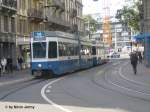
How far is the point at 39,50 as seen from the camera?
3700cm

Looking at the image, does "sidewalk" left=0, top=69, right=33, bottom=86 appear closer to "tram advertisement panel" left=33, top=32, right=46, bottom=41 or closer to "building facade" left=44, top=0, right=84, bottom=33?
"tram advertisement panel" left=33, top=32, right=46, bottom=41

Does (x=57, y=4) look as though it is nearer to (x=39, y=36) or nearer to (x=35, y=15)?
(x=35, y=15)

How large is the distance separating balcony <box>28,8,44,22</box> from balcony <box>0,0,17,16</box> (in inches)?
271

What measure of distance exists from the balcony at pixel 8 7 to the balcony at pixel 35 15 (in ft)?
22.6

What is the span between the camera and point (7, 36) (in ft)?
190

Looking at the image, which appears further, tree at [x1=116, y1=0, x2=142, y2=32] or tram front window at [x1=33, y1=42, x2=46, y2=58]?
tree at [x1=116, y1=0, x2=142, y2=32]

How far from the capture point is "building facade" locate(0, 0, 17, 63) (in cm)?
5663

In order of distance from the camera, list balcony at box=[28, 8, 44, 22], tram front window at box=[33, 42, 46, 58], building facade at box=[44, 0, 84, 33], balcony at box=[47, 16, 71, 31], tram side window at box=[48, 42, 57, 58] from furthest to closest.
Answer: building facade at box=[44, 0, 84, 33]
balcony at box=[47, 16, 71, 31]
balcony at box=[28, 8, 44, 22]
tram side window at box=[48, 42, 57, 58]
tram front window at box=[33, 42, 46, 58]

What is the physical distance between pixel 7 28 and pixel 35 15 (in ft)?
37.3

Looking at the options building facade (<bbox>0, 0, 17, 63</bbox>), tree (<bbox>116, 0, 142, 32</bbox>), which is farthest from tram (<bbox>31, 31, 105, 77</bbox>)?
tree (<bbox>116, 0, 142, 32</bbox>)

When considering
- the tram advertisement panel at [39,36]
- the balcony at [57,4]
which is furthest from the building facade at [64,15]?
the tram advertisement panel at [39,36]

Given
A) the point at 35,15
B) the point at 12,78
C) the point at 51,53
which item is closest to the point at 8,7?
the point at 35,15

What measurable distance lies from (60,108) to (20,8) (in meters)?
48.6

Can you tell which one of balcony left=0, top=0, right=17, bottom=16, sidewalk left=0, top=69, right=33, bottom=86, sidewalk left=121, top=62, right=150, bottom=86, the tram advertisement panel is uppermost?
balcony left=0, top=0, right=17, bottom=16
